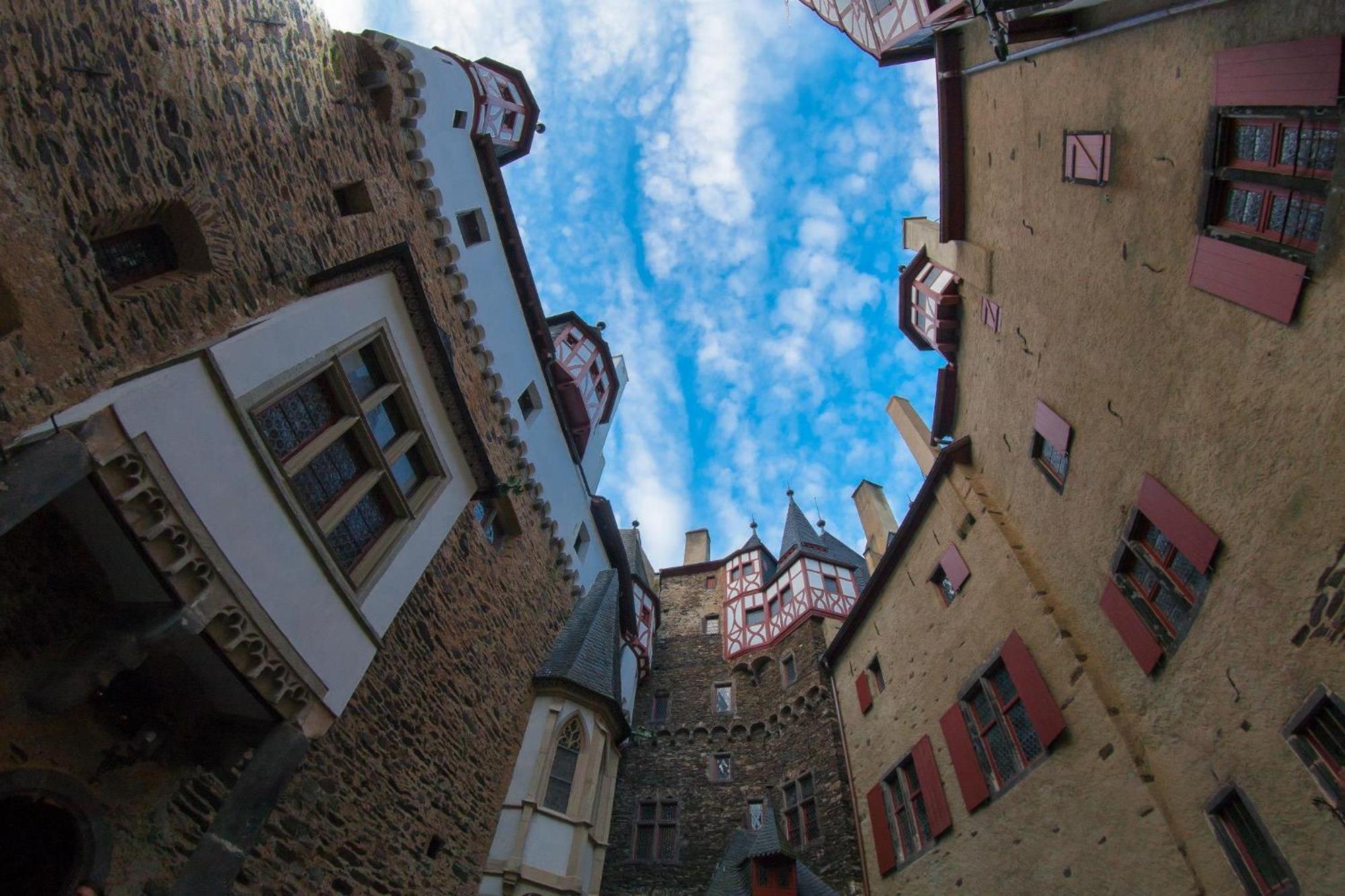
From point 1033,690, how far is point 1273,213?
18.7ft

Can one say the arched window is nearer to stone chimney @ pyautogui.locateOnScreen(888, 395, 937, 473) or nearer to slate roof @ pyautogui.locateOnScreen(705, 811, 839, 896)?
slate roof @ pyautogui.locateOnScreen(705, 811, 839, 896)

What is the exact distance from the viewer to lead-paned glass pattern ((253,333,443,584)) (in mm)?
5660

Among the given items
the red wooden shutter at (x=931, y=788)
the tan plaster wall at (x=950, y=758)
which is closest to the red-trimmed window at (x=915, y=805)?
the red wooden shutter at (x=931, y=788)

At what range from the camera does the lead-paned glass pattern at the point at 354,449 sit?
566 centimetres

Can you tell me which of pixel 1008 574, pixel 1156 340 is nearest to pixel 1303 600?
pixel 1156 340

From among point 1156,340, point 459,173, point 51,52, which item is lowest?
point 51,52

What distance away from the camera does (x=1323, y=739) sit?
4.55 meters

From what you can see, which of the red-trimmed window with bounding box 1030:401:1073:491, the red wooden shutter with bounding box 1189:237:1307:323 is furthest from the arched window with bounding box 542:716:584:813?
the red wooden shutter with bounding box 1189:237:1307:323

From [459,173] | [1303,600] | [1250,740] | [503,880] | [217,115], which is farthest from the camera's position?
[459,173]

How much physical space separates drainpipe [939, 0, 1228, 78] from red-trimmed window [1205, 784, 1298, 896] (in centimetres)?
643

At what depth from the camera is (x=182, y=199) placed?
524 centimetres

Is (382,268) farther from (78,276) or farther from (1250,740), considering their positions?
(1250,740)

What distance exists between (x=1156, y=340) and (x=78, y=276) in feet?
29.1

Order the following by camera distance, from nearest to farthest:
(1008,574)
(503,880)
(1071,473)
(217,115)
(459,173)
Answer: (217,115), (1071,473), (503,880), (1008,574), (459,173)
